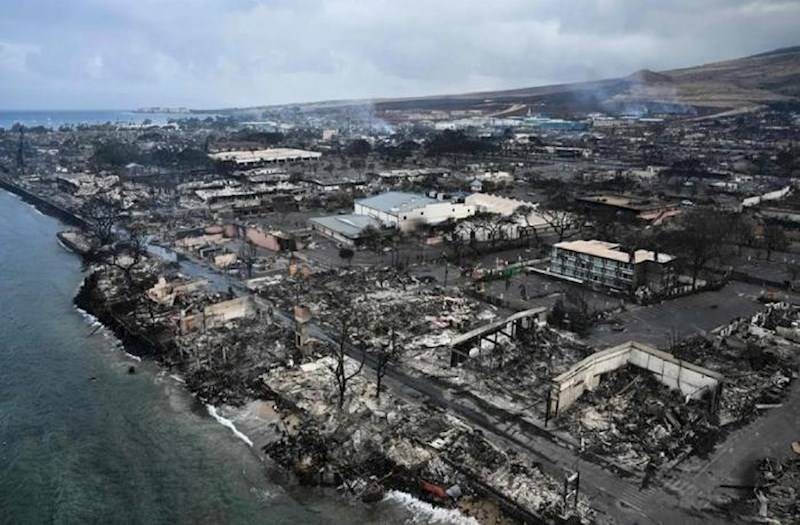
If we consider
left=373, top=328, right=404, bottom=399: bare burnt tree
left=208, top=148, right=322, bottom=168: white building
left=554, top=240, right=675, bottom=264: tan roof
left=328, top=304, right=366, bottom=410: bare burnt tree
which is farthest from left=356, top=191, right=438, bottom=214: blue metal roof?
left=208, top=148, right=322, bottom=168: white building

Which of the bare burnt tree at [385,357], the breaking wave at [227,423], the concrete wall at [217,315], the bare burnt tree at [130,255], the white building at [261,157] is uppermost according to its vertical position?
the white building at [261,157]

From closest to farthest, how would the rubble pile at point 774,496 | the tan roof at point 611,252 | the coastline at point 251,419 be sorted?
the rubble pile at point 774,496 < the coastline at point 251,419 < the tan roof at point 611,252

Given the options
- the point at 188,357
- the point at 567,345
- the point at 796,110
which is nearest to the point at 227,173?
the point at 188,357

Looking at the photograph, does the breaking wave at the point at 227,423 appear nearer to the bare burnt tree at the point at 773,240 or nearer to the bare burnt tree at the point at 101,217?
the bare burnt tree at the point at 101,217

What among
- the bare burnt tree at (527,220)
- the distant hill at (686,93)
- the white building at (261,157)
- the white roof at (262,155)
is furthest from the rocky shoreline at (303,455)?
the distant hill at (686,93)

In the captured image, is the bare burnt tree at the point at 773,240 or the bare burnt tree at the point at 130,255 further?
the bare burnt tree at the point at 773,240
